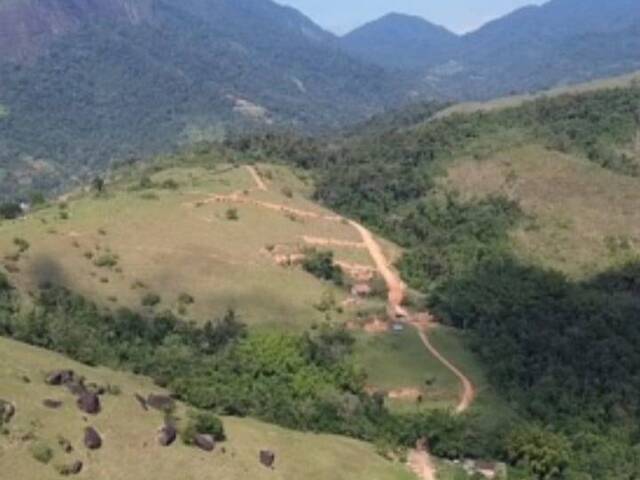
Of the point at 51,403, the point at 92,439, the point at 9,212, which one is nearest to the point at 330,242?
the point at 9,212

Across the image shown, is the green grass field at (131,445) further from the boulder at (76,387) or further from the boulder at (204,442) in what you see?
the boulder at (76,387)

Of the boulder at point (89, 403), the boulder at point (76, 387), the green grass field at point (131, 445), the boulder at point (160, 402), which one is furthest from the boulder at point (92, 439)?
the boulder at point (160, 402)

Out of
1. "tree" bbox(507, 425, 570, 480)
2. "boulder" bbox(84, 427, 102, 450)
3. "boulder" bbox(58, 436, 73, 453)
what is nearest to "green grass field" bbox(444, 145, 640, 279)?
"tree" bbox(507, 425, 570, 480)

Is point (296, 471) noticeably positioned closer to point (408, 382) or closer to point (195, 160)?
point (408, 382)

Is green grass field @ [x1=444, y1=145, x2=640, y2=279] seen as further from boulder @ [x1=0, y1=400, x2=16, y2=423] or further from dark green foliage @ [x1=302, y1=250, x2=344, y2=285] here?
boulder @ [x1=0, y1=400, x2=16, y2=423]

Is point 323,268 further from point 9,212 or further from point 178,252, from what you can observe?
point 9,212

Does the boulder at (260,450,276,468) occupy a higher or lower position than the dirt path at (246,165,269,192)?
lower
